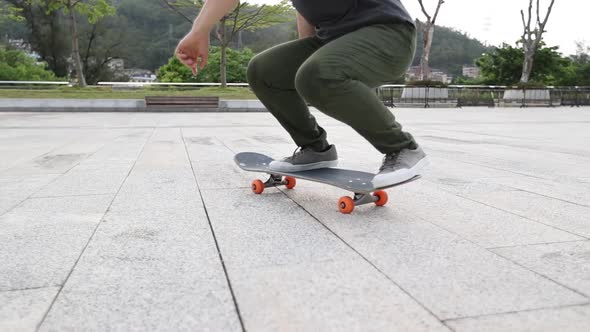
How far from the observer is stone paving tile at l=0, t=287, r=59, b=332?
1.24 metres

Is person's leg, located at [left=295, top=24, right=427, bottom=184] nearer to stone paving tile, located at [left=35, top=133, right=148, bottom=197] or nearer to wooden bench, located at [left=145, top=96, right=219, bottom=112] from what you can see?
stone paving tile, located at [left=35, top=133, right=148, bottom=197]

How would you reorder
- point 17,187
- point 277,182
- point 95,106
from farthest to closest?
point 95,106, point 17,187, point 277,182

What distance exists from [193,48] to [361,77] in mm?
952

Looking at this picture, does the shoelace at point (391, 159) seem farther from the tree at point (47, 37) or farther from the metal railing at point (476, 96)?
the tree at point (47, 37)

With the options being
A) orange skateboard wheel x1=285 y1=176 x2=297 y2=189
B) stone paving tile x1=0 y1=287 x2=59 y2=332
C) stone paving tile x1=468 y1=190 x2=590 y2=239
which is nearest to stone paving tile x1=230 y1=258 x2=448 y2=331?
stone paving tile x1=0 y1=287 x2=59 y2=332

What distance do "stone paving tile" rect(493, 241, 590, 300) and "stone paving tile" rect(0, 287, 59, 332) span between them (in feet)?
5.21

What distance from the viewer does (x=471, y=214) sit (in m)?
2.47

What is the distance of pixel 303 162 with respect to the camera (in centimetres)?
302

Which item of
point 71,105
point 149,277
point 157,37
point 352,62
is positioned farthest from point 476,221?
point 157,37

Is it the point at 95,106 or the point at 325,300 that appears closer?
the point at 325,300

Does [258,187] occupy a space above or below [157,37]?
below

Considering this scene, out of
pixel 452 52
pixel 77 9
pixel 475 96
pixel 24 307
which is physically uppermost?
pixel 452 52

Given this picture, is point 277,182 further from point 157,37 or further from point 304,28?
point 157,37

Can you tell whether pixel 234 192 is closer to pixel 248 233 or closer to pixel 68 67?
pixel 248 233
